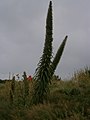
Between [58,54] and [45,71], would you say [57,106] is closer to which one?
[45,71]

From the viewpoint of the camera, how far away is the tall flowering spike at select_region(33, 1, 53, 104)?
17188 millimetres

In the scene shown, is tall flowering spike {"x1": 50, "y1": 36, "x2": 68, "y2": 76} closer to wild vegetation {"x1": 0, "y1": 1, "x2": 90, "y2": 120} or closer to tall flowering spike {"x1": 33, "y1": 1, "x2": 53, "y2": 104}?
wild vegetation {"x1": 0, "y1": 1, "x2": 90, "y2": 120}

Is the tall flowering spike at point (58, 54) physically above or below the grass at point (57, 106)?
above

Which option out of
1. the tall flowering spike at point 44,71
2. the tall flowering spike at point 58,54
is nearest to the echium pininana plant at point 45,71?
the tall flowering spike at point 44,71

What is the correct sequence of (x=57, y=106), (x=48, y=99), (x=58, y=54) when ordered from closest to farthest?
(x=57, y=106) < (x=48, y=99) < (x=58, y=54)

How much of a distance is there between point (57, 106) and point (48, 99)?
1.77 metres

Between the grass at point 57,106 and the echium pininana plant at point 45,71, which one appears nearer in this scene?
the grass at point 57,106

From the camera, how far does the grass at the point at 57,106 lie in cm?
1419

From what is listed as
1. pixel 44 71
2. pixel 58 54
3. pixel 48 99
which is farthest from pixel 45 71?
pixel 58 54

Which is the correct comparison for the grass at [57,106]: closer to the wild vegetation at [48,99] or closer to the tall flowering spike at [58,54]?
the wild vegetation at [48,99]

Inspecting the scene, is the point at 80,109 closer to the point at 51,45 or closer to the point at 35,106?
the point at 35,106

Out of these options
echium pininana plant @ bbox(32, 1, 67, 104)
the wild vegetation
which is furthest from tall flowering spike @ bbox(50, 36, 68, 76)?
echium pininana plant @ bbox(32, 1, 67, 104)

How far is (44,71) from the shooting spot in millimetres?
17359

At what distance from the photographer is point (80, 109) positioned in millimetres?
14359
